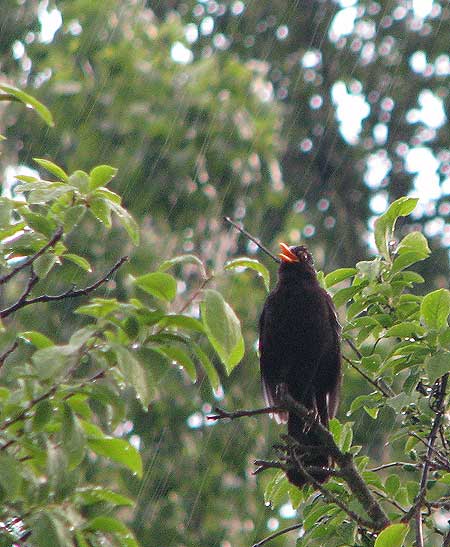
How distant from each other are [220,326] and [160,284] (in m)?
0.14

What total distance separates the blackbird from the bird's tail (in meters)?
0.06

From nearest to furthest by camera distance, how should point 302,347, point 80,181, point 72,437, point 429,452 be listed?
point 72,437
point 80,181
point 429,452
point 302,347

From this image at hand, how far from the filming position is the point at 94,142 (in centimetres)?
632

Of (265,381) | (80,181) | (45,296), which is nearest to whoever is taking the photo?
(80,181)

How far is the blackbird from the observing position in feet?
13.8

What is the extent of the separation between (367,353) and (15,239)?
1162mm

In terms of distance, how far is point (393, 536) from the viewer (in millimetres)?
2213

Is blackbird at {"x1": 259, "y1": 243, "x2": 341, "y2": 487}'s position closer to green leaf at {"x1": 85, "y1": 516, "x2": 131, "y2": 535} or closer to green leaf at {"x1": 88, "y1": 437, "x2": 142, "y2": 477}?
green leaf at {"x1": 88, "y1": 437, "x2": 142, "y2": 477}

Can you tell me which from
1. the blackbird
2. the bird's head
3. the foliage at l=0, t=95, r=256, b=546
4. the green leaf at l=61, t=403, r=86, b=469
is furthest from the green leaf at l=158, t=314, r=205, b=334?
the bird's head

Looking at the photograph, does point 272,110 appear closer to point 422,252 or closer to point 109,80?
point 109,80

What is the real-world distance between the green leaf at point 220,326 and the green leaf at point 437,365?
64cm

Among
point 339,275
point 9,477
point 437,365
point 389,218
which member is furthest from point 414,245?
point 9,477

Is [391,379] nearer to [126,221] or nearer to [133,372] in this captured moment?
[126,221]

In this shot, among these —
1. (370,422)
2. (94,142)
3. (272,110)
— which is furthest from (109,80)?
(370,422)
